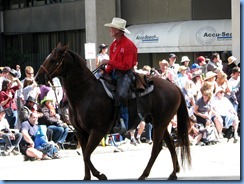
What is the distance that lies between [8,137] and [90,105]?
13.5 ft

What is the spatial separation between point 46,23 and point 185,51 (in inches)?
469

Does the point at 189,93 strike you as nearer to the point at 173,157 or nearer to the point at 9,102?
the point at 9,102

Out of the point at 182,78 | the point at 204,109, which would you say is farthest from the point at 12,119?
the point at 182,78

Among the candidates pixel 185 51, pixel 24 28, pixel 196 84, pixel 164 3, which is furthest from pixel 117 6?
pixel 196 84

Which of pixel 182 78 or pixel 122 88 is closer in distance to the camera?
pixel 122 88

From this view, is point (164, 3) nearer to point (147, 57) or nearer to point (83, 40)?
point (147, 57)

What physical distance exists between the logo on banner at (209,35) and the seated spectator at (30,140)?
56.1 feet

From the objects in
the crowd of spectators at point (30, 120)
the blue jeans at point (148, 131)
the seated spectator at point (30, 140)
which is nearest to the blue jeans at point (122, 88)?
the crowd of spectators at point (30, 120)

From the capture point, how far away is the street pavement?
10735mm

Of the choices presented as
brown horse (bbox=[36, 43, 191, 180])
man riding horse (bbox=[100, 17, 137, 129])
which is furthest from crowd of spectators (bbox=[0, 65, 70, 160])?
man riding horse (bbox=[100, 17, 137, 129])

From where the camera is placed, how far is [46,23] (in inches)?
1576

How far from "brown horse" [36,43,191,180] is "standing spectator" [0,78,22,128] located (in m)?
4.88

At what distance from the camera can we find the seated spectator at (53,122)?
14273mm

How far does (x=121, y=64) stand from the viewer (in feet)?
33.5
